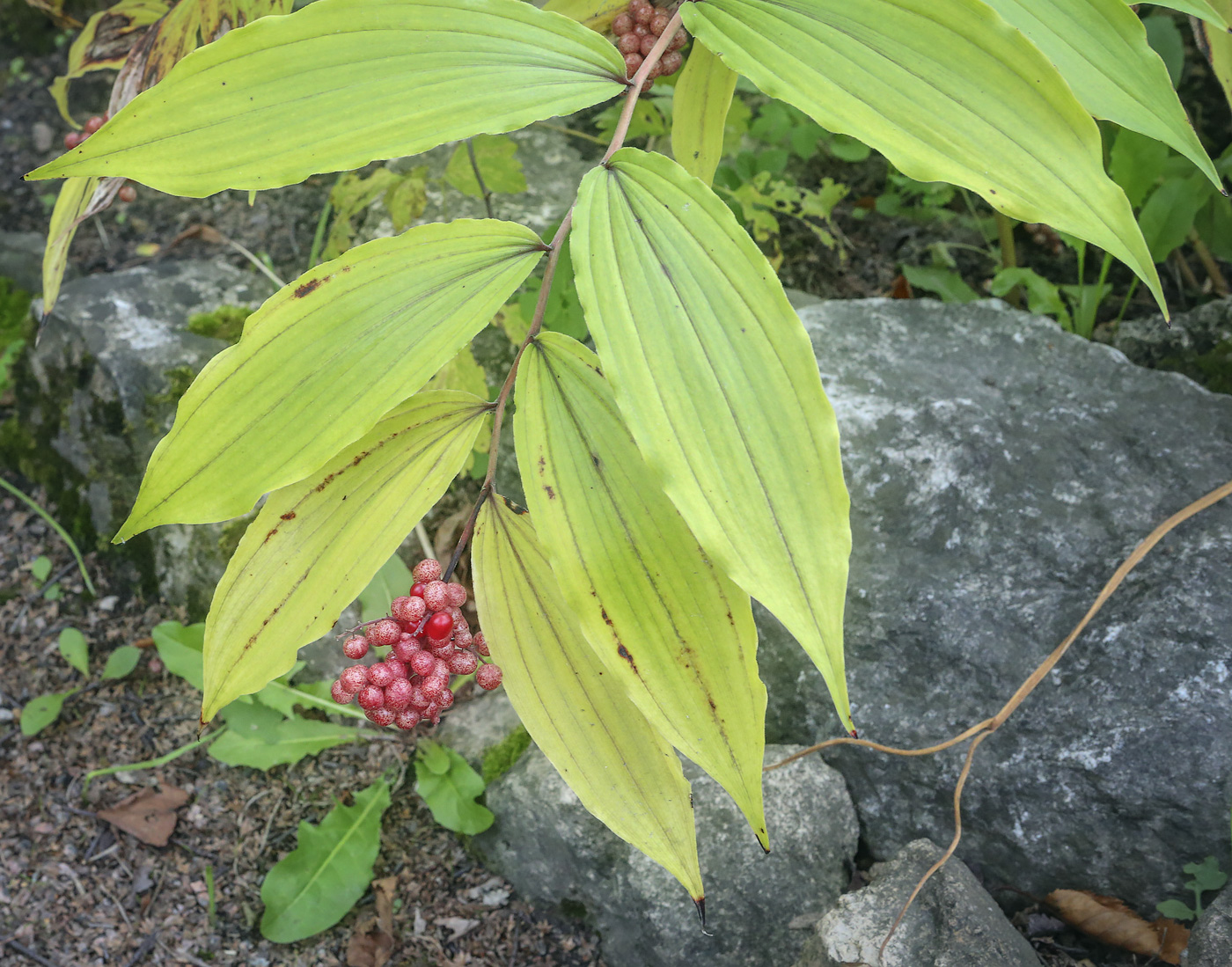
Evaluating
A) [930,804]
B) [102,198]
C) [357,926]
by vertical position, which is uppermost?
[102,198]

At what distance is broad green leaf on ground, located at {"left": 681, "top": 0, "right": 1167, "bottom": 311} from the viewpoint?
735 mm

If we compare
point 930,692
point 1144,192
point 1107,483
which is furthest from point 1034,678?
point 1144,192

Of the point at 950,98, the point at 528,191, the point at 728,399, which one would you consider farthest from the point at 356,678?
the point at 528,191

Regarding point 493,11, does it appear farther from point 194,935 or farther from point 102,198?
point 194,935

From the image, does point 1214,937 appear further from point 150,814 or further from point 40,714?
point 40,714

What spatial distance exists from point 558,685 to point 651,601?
21cm

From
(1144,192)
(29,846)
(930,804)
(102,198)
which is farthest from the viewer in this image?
(1144,192)

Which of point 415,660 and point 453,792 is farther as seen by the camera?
point 453,792

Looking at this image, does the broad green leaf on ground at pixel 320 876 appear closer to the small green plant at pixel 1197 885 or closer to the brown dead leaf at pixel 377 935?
the brown dead leaf at pixel 377 935

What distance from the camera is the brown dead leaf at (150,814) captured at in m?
1.75

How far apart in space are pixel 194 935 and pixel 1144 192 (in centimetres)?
233

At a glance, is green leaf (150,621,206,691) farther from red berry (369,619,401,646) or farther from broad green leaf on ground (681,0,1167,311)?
broad green leaf on ground (681,0,1167,311)

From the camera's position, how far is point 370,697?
0.89 meters

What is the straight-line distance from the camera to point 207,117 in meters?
0.83
